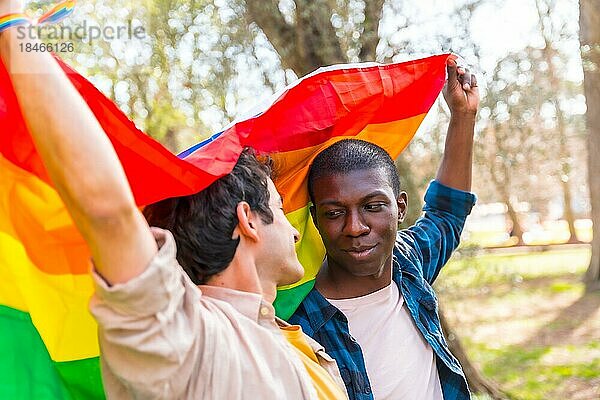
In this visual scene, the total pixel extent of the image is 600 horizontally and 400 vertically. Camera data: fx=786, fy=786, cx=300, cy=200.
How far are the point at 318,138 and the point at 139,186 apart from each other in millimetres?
853

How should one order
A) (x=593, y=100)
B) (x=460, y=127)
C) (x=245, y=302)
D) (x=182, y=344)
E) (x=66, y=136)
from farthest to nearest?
1. (x=593, y=100)
2. (x=460, y=127)
3. (x=245, y=302)
4. (x=182, y=344)
5. (x=66, y=136)

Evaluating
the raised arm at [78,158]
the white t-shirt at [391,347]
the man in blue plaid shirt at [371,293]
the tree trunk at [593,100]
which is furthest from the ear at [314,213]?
the tree trunk at [593,100]

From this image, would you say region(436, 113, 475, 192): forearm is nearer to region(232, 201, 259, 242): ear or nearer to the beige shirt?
region(232, 201, 259, 242): ear

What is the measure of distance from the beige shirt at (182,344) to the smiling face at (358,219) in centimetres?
67

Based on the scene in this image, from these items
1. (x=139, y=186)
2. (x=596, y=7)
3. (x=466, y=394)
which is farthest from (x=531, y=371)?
(x=139, y=186)

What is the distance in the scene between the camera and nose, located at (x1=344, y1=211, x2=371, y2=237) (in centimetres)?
245

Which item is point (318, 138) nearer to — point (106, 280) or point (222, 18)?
point (106, 280)

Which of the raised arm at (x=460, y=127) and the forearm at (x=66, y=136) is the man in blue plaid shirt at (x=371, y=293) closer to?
the raised arm at (x=460, y=127)

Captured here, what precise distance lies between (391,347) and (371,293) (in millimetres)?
192

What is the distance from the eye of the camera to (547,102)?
850 cm

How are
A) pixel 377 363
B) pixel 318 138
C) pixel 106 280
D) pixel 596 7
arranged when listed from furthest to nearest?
1. pixel 596 7
2. pixel 318 138
3. pixel 377 363
4. pixel 106 280

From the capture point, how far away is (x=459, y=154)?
2957 millimetres

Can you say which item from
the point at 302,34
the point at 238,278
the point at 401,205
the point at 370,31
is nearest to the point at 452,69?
the point at 401,205

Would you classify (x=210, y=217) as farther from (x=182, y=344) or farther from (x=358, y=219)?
(x=358, y=219)
